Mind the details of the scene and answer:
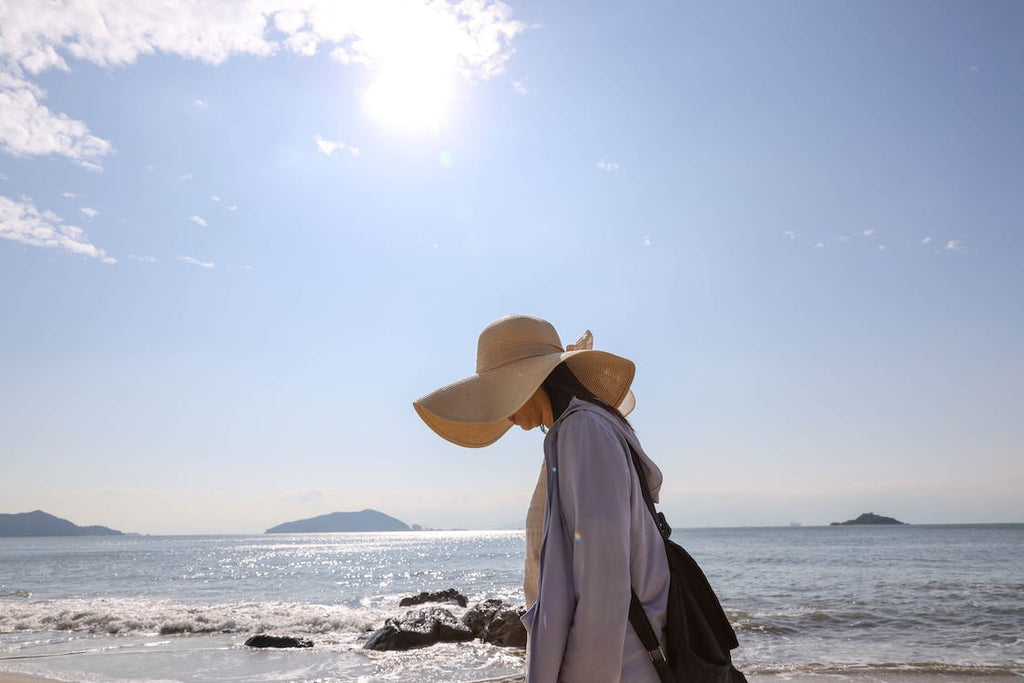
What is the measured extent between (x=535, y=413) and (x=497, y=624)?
31.2 ft

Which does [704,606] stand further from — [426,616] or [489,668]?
[426,616]

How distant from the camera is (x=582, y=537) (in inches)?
67.2

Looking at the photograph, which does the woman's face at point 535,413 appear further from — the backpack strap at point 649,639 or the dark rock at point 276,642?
the dark rock at point 276,642

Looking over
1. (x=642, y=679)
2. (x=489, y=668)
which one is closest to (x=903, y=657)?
(x=489, y=668)

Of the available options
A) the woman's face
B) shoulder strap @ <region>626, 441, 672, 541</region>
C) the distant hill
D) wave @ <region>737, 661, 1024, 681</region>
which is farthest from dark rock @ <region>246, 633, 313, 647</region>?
the distant hill

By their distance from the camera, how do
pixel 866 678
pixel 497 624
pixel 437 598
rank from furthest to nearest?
pixel 437 598 → pixel 497 624 → pixel 866 678

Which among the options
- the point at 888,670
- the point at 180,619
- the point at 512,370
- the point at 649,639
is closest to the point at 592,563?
the point at 649,639

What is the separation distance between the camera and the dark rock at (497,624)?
10.5 m

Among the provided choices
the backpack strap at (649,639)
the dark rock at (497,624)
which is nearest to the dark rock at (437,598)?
the dark rock at (497,624)

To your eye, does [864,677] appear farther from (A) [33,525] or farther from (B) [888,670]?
(A) [33,525]

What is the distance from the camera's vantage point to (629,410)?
9.11 feet

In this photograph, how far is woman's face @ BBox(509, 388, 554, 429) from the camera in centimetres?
221

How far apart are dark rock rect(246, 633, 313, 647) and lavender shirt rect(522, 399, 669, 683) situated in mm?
9968

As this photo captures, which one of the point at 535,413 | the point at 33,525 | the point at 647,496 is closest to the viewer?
the point at 647,496
